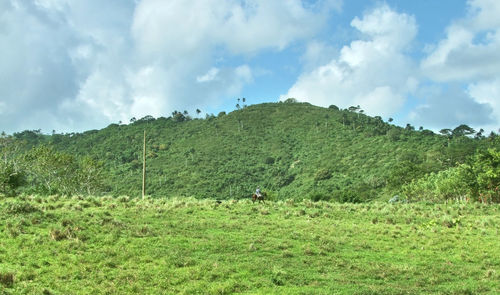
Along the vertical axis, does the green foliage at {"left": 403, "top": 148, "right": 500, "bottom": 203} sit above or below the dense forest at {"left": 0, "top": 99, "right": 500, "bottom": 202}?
below

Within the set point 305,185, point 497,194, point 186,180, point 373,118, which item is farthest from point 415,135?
point 497,194

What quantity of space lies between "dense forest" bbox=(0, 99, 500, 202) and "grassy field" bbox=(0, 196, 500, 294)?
3327cm

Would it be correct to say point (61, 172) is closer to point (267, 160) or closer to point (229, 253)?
point (229, 253)

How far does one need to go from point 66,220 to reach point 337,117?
169 meters

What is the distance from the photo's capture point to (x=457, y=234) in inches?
1117

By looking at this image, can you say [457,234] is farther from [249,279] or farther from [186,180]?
[186,180]

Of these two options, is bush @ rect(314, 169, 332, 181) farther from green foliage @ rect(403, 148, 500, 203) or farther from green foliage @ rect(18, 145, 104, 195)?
green foliage @ rect(18, 145, 104, 195)

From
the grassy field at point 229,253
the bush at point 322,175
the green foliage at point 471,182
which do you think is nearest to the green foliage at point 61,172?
the grassy field at point 229,253

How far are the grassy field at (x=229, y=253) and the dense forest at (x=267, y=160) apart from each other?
109 feet

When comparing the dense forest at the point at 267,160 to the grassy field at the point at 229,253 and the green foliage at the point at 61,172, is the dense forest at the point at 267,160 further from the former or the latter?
the grassy field at the point at 229,253

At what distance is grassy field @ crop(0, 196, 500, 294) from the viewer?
49.5 ft

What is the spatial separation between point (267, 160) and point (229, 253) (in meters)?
125

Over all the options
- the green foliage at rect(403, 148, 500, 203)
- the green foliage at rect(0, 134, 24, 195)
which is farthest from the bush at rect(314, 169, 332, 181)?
the green foliage at rect(0, 134, 24, 195)

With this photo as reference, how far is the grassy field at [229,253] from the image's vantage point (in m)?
15.1
